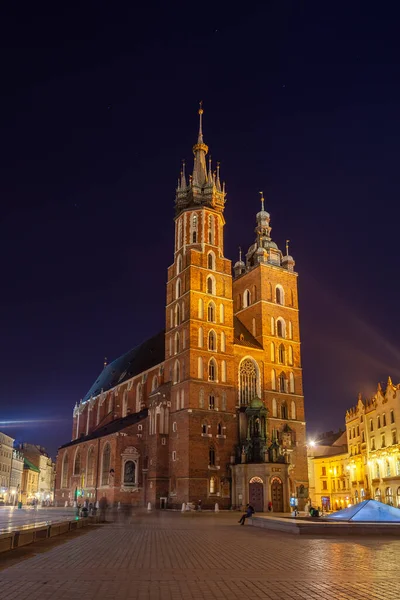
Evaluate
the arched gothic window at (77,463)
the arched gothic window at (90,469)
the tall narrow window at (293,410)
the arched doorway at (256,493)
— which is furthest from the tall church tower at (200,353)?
the arched gothic window at (77,463)

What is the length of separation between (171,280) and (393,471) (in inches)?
1252

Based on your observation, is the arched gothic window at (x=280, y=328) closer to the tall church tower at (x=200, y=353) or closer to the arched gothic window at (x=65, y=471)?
the tall church tower at (x=200, y=353)

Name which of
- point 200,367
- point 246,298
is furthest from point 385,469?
point 246,298

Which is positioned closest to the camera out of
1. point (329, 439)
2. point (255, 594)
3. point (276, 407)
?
point (255, 594)

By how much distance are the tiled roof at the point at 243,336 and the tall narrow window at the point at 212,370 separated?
14.3 feet

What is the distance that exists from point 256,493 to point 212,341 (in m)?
16.2

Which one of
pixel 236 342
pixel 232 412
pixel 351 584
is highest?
pixel 236 342

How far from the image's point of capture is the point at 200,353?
60156 mm

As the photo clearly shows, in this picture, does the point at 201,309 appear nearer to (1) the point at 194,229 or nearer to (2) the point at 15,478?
(1) the point at 194,229

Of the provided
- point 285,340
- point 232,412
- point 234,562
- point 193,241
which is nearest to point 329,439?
point 285,340

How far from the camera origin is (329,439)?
95.9m

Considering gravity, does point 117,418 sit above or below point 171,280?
below

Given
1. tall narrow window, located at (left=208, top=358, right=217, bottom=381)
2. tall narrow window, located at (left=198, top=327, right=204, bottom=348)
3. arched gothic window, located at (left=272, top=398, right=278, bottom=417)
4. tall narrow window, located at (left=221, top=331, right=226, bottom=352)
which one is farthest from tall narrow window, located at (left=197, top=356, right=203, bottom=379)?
arched gothic window, located at (left=272, top=398, right=278, bottom=417)

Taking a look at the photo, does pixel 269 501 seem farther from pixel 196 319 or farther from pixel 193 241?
pixel 193 241
